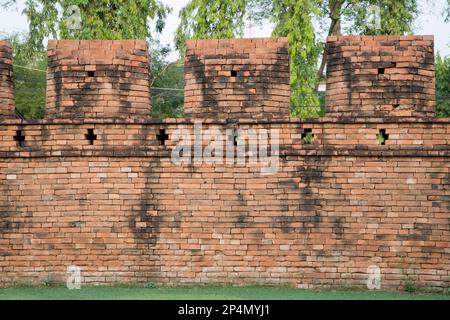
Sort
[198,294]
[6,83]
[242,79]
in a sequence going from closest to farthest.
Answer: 1. [198,294]
2. [242,79]
3. [6,83]

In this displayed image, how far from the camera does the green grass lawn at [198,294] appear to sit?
9484 mm

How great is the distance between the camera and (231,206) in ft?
34.3

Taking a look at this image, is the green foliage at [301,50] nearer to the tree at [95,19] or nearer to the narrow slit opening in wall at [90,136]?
the tree at [95,19]

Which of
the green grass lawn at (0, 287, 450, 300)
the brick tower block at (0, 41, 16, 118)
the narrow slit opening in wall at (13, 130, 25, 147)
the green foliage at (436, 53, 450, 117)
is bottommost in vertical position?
the green grass lawn at (0, 287, 450, 300)

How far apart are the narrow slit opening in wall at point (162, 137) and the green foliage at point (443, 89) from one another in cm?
1752

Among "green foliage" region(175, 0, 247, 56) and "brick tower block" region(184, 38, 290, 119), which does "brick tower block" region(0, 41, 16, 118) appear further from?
"green foliage" region(175, 0, 247, 56)

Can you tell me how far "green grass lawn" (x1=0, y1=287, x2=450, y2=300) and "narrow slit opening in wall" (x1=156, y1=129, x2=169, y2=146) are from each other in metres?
1.67

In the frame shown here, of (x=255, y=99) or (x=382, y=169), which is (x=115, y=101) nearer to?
(x=255, y=99)

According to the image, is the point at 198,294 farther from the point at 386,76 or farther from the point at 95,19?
the point at 95,19

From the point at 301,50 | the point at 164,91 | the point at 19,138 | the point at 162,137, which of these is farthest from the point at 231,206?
the point at 164,91

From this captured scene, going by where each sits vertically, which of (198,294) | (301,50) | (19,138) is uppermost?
(301,50)

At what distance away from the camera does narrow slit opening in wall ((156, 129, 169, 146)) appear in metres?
10.6

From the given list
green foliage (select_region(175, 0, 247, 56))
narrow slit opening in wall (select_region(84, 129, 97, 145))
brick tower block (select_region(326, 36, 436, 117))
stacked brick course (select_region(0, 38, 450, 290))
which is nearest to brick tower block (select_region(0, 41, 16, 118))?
stacked brick course (select_region(0, 38, 450, 290))

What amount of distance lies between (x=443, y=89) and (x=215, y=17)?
10213 millimetres
